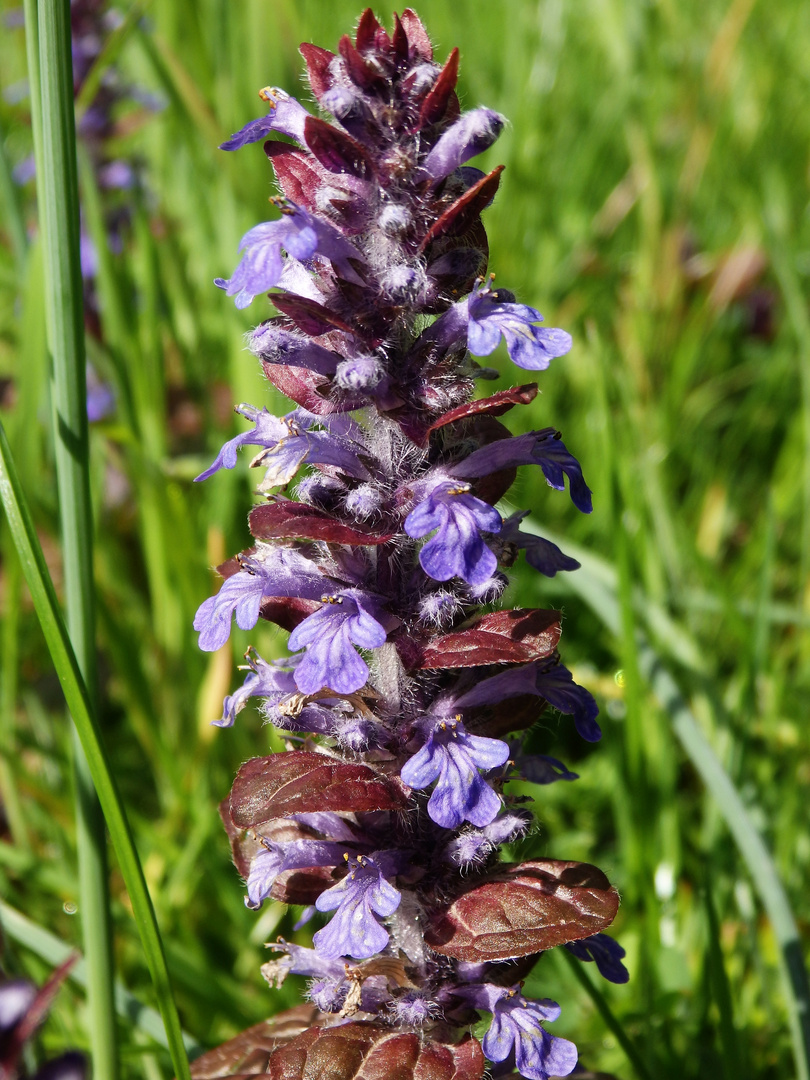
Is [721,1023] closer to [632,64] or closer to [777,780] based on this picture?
[777,780]

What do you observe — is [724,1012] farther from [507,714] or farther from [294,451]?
[294,451]

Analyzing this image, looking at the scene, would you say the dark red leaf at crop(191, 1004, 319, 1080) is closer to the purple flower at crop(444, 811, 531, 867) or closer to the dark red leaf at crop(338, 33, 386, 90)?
the purple flower at crop(444, 811, 531, 867)

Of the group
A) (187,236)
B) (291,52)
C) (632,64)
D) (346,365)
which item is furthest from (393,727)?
(632,64)

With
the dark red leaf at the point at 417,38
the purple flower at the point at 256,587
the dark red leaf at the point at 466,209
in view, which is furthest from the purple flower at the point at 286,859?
the dark red leaf at the point at 417,38

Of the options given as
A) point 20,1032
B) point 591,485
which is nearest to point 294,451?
point 20,1032

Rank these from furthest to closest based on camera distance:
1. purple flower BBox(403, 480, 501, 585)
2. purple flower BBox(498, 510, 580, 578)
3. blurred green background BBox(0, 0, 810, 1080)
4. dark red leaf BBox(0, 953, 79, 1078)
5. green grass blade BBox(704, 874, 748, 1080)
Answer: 1. blurred green background BBox(0, 0, 810, 1080)
2. green grass blade BBox(704, 874, 748, 1080)
3. purple flower BBox(498, 510, 580, 578)
4. purple flower BBox(403, 480, 501, 585)
5. dark red leaf BBox(0, 953, 79, 1078)

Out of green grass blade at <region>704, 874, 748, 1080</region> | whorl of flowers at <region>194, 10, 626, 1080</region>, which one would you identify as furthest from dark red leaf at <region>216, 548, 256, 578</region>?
green grass blade at <region>704, 874, 748, 1080</region>
